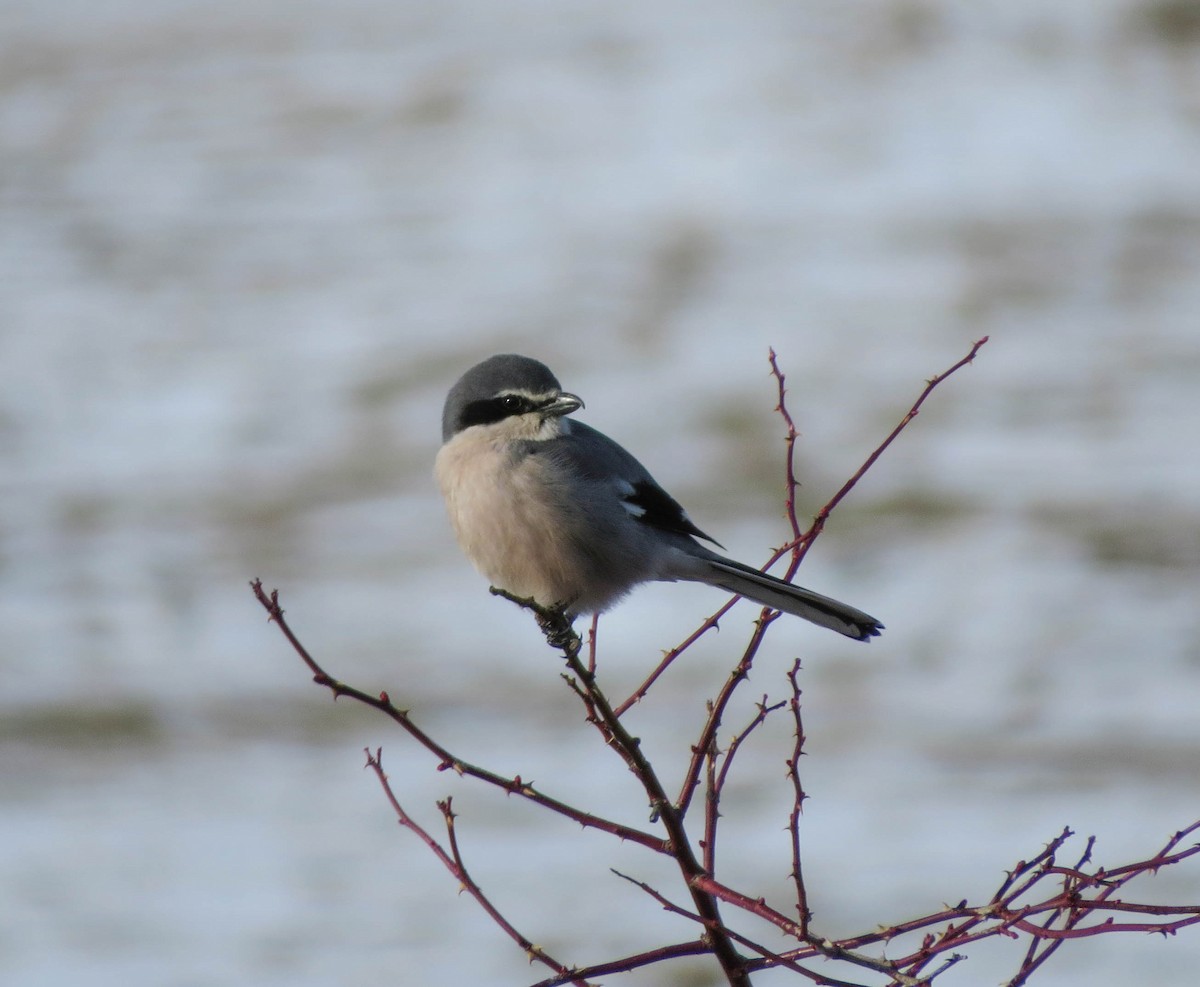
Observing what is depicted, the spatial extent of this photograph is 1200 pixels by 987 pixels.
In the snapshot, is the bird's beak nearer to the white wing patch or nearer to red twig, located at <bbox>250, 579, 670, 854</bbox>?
the white wing patch

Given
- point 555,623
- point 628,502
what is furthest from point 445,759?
point 628,502

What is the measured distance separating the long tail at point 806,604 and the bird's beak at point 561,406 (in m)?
0.67

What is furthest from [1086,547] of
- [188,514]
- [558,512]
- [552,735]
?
[558,512]

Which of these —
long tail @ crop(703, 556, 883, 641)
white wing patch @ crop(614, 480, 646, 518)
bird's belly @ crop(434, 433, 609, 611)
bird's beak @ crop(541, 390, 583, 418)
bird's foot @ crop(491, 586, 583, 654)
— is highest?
bird's beak @ crop(541, 390, 583, 418)

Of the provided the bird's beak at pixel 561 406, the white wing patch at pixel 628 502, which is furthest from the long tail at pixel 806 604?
the bird's beak at pixel 561 406

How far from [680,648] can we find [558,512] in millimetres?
1147

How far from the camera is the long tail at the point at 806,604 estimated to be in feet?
13.6

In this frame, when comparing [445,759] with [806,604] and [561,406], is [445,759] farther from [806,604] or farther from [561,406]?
[561,406]

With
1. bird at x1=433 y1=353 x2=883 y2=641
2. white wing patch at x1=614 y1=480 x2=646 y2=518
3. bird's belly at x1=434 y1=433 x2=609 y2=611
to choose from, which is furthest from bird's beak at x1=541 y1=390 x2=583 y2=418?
white wing patch at x1=614 y1=480 x2=646 y2=518

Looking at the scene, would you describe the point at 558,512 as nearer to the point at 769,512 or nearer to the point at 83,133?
the point at 769,512

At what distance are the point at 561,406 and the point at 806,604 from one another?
36.2 inches

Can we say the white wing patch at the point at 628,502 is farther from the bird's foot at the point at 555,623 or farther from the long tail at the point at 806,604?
the bird's foot at the point at 555,623

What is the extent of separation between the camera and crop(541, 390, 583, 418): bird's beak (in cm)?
444

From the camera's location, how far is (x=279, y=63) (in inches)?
678
